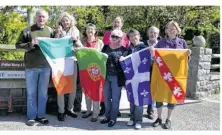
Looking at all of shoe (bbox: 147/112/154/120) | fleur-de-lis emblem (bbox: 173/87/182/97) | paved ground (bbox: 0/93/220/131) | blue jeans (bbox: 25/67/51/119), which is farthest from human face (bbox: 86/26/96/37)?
shoe (bbox: 147/112/154/120)

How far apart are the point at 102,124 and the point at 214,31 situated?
42.4ft

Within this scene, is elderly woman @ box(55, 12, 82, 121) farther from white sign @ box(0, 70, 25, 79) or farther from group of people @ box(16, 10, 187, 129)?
white sign @ box(0, 70, 25, 79)

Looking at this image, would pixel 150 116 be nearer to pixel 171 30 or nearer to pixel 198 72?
pixel 171 30

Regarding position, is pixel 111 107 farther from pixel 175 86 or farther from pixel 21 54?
pixel 21 54

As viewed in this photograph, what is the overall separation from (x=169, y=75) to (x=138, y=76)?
49 cm

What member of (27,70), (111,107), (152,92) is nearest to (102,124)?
(111,107)

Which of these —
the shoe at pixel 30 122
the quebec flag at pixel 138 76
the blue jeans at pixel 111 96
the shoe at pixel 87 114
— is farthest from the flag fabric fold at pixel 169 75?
the shoe at pixel 30 122

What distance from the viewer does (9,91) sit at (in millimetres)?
6551

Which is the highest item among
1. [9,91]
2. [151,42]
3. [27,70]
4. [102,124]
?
[151,42]

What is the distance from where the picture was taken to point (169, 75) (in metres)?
5.94

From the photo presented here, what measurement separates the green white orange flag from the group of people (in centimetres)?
8

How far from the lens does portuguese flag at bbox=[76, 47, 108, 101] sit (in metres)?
6.12

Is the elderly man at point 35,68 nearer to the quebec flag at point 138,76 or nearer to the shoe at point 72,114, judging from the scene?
the shoe at point 72,114

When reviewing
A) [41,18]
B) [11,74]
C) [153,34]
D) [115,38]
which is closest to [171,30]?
[153,34]
